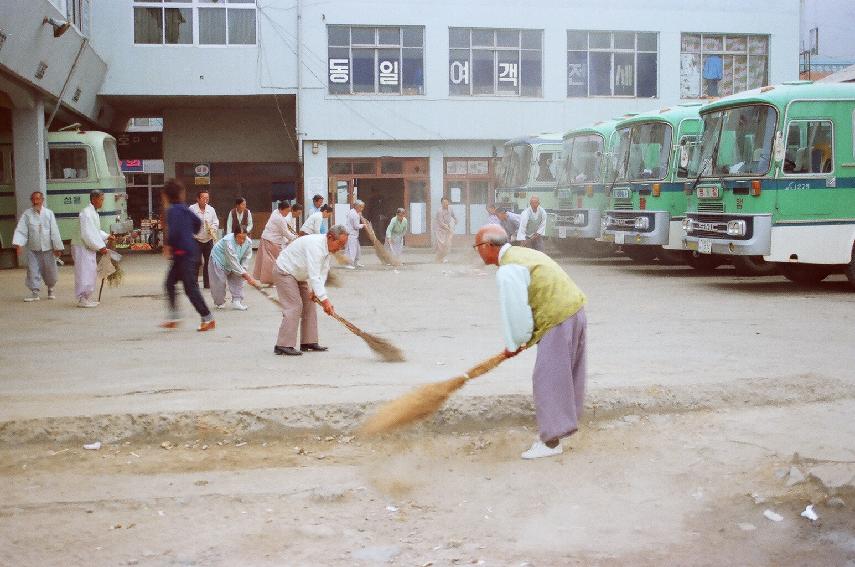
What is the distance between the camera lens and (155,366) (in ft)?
30.5

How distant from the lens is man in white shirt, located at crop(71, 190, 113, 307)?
14.0 meters

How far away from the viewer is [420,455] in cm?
659

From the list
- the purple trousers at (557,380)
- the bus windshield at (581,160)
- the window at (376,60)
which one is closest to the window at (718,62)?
the window at (376,60)

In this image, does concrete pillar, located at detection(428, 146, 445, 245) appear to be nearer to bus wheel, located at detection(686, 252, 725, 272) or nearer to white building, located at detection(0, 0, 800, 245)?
white building, located at detection(0, 0, 800, 245)

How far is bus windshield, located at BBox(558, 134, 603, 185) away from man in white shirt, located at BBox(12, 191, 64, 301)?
12.0 metres

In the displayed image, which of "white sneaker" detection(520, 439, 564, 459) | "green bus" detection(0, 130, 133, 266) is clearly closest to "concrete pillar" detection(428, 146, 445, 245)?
"green bus" detection(0, 130, 133, 266)

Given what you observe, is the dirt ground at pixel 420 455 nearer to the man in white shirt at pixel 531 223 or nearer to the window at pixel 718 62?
the man in white shirt at pixel 531 223

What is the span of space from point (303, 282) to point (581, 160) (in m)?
14.6

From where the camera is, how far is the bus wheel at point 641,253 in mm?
22219

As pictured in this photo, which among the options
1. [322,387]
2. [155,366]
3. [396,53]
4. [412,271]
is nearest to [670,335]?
[322,387]

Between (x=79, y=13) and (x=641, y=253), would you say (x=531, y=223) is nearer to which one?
(x=641, y=253)

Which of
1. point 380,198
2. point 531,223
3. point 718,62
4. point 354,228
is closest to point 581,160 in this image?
point 531,223

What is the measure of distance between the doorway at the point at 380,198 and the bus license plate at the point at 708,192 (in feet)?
55.0

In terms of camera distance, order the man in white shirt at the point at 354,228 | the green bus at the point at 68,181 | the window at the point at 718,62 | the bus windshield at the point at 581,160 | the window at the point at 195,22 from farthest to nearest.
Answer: the window at the point at 718,62, the window at the point at 195,22, the green bus at the point at 68,181, the man in white shirt at the point at 354,228, the bus windshield at the point at 581,160
